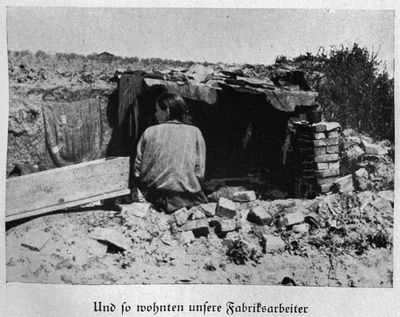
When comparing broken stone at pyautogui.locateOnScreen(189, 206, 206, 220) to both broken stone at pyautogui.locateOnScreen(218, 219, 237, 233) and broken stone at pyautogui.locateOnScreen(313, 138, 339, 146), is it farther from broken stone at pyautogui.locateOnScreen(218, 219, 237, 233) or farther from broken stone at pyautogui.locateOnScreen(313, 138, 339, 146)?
broken stone at pyautogui.locateOnScreen(313, 138, 339, 146)

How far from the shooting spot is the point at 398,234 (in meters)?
4.84

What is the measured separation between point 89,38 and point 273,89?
1869 millimetres

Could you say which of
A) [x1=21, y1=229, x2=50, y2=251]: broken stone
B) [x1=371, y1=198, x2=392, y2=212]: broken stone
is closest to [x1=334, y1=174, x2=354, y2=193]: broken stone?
[x1=371, y1=198, x2=392, y2=212]: broken stone

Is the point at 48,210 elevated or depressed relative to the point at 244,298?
elevated

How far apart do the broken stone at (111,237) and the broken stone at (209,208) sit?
80cm

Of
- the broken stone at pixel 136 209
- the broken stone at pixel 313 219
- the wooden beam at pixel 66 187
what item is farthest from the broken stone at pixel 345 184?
the wooden beam at pixel 66 187

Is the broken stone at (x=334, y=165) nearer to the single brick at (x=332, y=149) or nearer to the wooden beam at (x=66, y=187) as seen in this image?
the single brick at (x=332, y=149)

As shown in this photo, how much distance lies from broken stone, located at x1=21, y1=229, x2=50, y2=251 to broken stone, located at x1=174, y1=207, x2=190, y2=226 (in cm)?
124

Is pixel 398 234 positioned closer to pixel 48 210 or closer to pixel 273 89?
pixel 273 89

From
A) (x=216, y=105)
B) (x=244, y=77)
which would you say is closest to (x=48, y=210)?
(x=216, y=105)

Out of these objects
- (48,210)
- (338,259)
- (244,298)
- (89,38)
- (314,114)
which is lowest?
(244,298)

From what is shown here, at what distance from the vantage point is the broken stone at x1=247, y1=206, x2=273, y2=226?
4.92 metres

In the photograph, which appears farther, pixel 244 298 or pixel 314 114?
pixel 314 114

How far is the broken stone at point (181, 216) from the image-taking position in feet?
16.1
